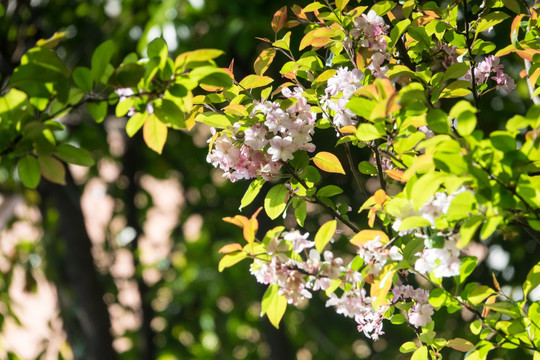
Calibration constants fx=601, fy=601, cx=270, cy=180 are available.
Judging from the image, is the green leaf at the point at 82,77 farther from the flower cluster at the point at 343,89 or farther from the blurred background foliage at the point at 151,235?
the blurred background foliage at the point at 151,235

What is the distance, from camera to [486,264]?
3117 millimetres

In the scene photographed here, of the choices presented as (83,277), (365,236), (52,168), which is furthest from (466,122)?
(83,277)

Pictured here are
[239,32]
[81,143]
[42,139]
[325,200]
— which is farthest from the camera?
[81,143]

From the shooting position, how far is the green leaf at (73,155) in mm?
931

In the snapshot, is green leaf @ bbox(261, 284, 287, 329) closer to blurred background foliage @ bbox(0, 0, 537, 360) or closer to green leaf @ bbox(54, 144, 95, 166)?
green leaf @ bbox(54, 144, 95, 166)

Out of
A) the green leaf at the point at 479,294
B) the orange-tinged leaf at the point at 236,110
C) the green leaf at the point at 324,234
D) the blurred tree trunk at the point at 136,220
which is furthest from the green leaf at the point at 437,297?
the blurred tree trunk at the point at 136,220

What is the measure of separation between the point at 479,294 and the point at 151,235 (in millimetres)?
4735

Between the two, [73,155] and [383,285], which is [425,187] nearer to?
[383,285]

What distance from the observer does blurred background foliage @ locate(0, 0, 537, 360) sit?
3172 millimetres

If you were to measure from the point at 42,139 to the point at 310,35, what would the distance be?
20.5 inches

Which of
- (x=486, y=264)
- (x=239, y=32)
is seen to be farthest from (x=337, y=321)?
(x=239, y=32)

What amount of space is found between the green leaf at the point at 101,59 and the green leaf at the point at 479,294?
0.69 m

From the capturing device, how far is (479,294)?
985 mm

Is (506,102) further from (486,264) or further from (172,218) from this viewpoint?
(172,218)
